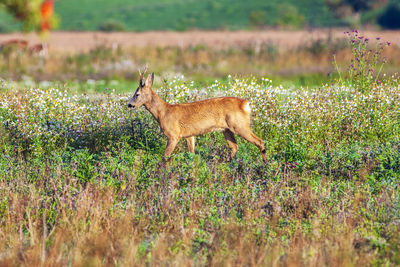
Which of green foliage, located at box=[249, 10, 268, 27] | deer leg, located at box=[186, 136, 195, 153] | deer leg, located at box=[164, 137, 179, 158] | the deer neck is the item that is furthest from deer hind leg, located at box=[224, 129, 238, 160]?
green foliage, located at box=[249, 10, 268, 27]

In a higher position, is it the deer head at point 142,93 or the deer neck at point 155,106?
the deer head at point 142,93

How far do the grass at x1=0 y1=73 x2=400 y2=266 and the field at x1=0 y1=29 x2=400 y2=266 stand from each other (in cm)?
2

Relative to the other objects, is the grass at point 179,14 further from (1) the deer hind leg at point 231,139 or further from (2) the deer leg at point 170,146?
(2) the deer leg at point 170,146

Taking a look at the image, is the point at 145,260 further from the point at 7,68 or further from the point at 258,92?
the point at 7,68

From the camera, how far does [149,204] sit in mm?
6109

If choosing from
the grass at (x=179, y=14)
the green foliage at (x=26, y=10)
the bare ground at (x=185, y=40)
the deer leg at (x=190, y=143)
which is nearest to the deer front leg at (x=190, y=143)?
the deer leg at (x=190, y=143)

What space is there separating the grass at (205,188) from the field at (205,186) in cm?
2

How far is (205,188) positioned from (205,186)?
270mm

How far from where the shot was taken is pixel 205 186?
278 inches

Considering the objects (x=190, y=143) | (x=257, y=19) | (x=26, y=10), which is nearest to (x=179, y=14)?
(x=257, y=19)

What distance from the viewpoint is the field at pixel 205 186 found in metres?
5.09

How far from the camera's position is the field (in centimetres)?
509

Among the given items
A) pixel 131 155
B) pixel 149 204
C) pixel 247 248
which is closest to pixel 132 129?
pixel 131 155

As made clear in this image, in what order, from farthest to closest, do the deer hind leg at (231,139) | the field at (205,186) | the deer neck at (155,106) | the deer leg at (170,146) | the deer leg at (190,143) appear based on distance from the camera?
the deer hind leg at (231,139), the deer leg at (190,143), the deer neck at (155,106), the deer leg at (170,146), the field at (205,186)
